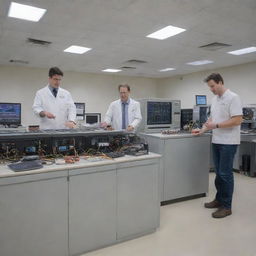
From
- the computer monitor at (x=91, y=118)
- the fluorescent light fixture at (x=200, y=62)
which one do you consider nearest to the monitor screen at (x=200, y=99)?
the fluorescent light fixture at (x=200, y=62)

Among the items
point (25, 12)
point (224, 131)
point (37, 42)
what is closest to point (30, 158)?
point (224, 131)

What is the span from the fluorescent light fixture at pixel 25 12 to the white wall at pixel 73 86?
456 cm

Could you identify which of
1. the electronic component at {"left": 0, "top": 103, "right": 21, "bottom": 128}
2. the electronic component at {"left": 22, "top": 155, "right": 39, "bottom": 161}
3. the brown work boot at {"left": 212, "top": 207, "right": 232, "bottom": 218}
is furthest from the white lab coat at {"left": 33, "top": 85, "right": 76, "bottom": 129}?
the electronic component at {"left": 0, "top": 103, "right": 21, "bottom": 128}

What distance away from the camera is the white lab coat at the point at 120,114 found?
3.19 meters

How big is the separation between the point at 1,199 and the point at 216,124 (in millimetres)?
2148

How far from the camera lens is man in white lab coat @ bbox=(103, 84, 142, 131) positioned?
3200mm

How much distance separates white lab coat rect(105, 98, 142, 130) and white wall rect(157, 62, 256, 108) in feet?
16.0

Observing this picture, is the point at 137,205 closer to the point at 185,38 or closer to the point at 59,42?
the point at 185,38

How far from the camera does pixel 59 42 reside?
4789 millimetres

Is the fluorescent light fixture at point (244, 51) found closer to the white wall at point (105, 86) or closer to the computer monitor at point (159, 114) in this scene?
the white wall at point (105, 86)

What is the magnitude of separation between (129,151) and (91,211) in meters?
0.68

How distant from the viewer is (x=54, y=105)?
275 cm

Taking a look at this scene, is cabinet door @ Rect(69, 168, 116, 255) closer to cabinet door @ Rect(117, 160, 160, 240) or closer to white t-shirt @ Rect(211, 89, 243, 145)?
cabinet door @ Rect(117, 160, 160, 240)

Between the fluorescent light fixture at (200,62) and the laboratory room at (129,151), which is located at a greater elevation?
the fluorescent light fixture at (200,62)
